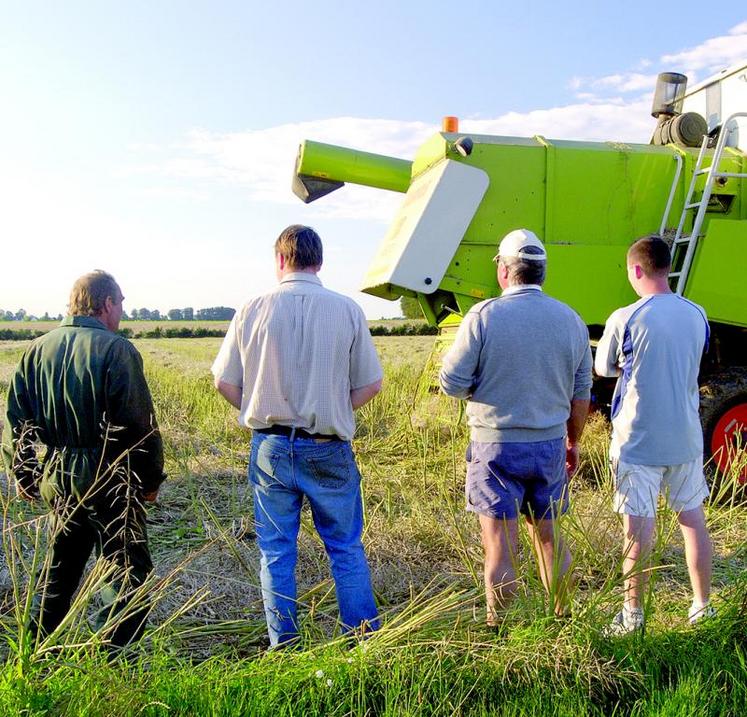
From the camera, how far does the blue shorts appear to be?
304cm

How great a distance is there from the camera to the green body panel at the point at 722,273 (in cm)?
530

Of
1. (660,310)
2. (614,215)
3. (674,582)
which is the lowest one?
(674,582)

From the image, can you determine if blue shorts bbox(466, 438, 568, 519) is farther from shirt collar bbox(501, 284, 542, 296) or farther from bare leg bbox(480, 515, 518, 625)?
shirt collar bbox(501, 284, 542, 296)

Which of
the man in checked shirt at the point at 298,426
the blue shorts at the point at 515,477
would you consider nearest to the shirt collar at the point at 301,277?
the man in checked shirt at the point at 298,426

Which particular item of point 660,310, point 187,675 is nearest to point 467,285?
point 660,310

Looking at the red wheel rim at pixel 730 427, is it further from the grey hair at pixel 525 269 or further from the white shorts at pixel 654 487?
the grey hair at pixel 525 269

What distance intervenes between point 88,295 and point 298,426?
0.99 m

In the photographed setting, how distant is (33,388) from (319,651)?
1.52 metres

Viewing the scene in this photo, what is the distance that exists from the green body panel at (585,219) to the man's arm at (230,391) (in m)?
2.29

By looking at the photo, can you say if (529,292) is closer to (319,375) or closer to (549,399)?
(549,399)

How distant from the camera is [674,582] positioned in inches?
149

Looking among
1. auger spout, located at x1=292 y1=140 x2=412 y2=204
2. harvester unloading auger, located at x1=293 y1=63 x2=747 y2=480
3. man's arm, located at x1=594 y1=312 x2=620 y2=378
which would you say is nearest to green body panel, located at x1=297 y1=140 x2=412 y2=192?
auger spout, located at x1=292 y1=140 x2=412 y2=204

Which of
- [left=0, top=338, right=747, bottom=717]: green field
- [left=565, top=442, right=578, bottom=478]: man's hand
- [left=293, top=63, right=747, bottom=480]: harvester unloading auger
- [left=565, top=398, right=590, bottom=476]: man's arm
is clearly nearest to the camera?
[left=0, top=338, right=747, bottom=717]: green field

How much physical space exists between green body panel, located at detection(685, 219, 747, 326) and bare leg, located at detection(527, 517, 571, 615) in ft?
9.13
